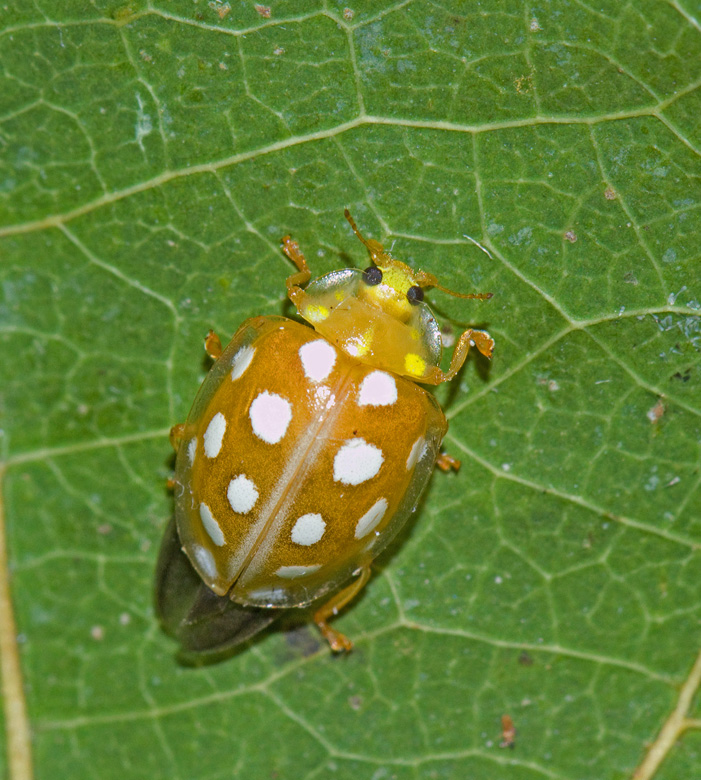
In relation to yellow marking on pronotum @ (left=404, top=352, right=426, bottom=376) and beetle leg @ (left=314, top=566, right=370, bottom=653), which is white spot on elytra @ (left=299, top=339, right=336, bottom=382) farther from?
beetle leg @ (left=314, top=566, right=370, bottom=653)

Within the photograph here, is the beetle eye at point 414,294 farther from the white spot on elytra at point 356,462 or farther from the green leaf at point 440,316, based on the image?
the white spot on elytra at point 356,462

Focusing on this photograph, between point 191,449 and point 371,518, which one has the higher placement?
point 191,449

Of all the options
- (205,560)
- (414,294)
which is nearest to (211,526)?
(205,560)

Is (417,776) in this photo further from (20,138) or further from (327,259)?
(20,138)

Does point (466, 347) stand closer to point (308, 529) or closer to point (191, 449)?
point (308, 529)

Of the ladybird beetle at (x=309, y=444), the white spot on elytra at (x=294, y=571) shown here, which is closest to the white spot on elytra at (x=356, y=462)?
the ladybird beetle at (x=309, y=444)

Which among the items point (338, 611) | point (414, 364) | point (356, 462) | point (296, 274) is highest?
point (296, 274)
